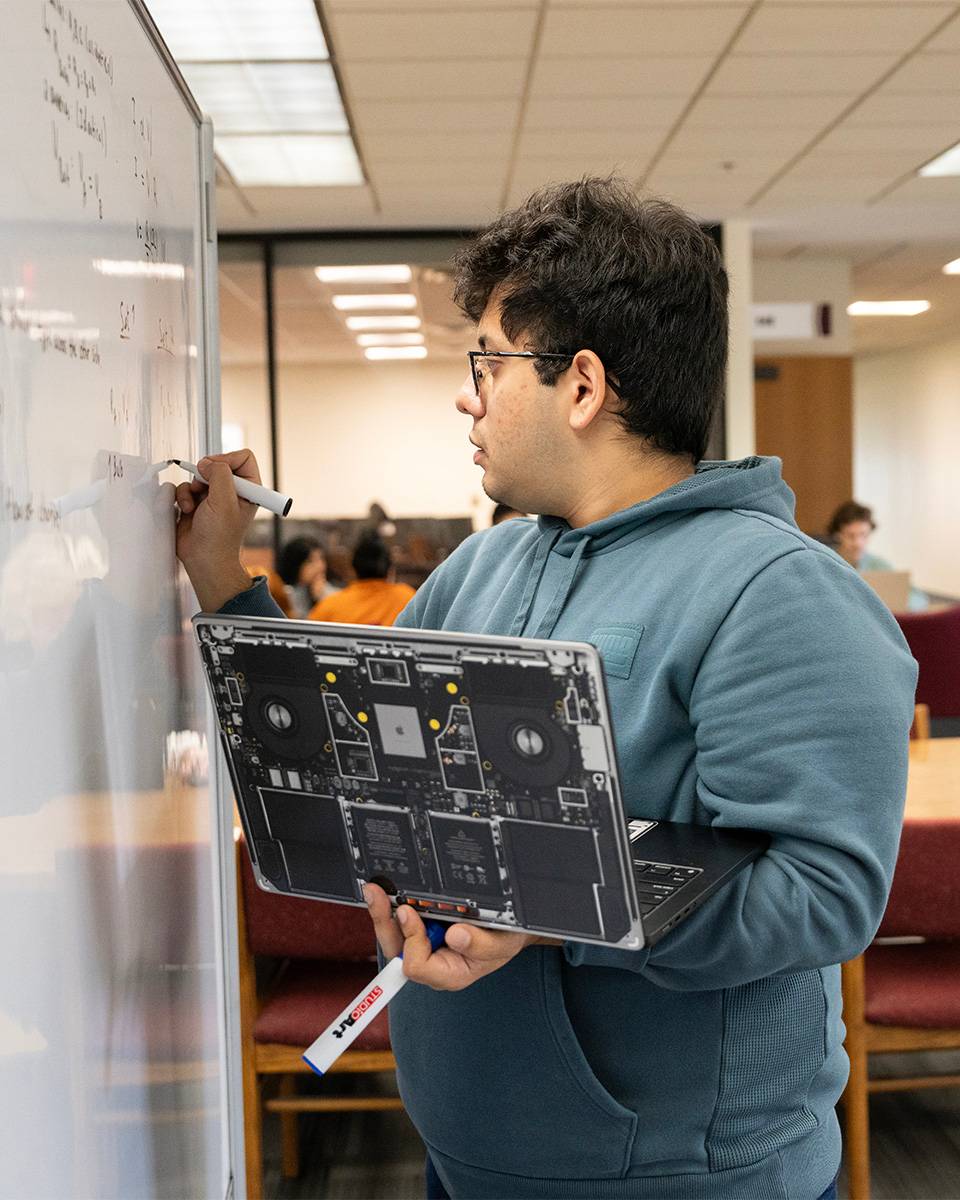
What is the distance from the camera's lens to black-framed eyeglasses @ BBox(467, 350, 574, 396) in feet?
3.44

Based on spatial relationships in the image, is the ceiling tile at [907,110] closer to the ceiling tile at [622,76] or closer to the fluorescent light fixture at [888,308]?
the ceiling tile at [622,76]

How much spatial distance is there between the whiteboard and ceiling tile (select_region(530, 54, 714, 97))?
319cm

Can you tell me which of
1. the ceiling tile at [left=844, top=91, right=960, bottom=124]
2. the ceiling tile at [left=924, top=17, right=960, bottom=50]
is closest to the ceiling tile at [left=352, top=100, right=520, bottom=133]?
the ceiling tile at [left=844, top=91, right=960, bottom=124]

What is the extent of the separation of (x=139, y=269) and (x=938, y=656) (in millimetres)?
4075

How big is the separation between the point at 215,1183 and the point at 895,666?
88 cm

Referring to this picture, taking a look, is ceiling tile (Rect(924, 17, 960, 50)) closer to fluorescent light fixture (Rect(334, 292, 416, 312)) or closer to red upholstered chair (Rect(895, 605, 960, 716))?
red upholstered chair (Rect(895, 605, 960, 716))

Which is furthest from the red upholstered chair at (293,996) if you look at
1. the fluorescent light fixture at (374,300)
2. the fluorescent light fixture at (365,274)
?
the fluorescent light fixture at (374,300)

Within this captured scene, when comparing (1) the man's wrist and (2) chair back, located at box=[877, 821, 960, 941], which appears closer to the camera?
(1) the man's wrist

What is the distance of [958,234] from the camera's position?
22.6 ft

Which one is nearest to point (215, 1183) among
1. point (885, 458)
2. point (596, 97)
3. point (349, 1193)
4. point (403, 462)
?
point (349, 1193)

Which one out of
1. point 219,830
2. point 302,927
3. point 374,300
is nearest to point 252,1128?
point 302,927

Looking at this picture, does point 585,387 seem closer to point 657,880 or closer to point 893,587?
point 657,880

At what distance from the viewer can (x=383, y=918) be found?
843 mm

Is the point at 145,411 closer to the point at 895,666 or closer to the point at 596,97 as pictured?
the point at 895,666
